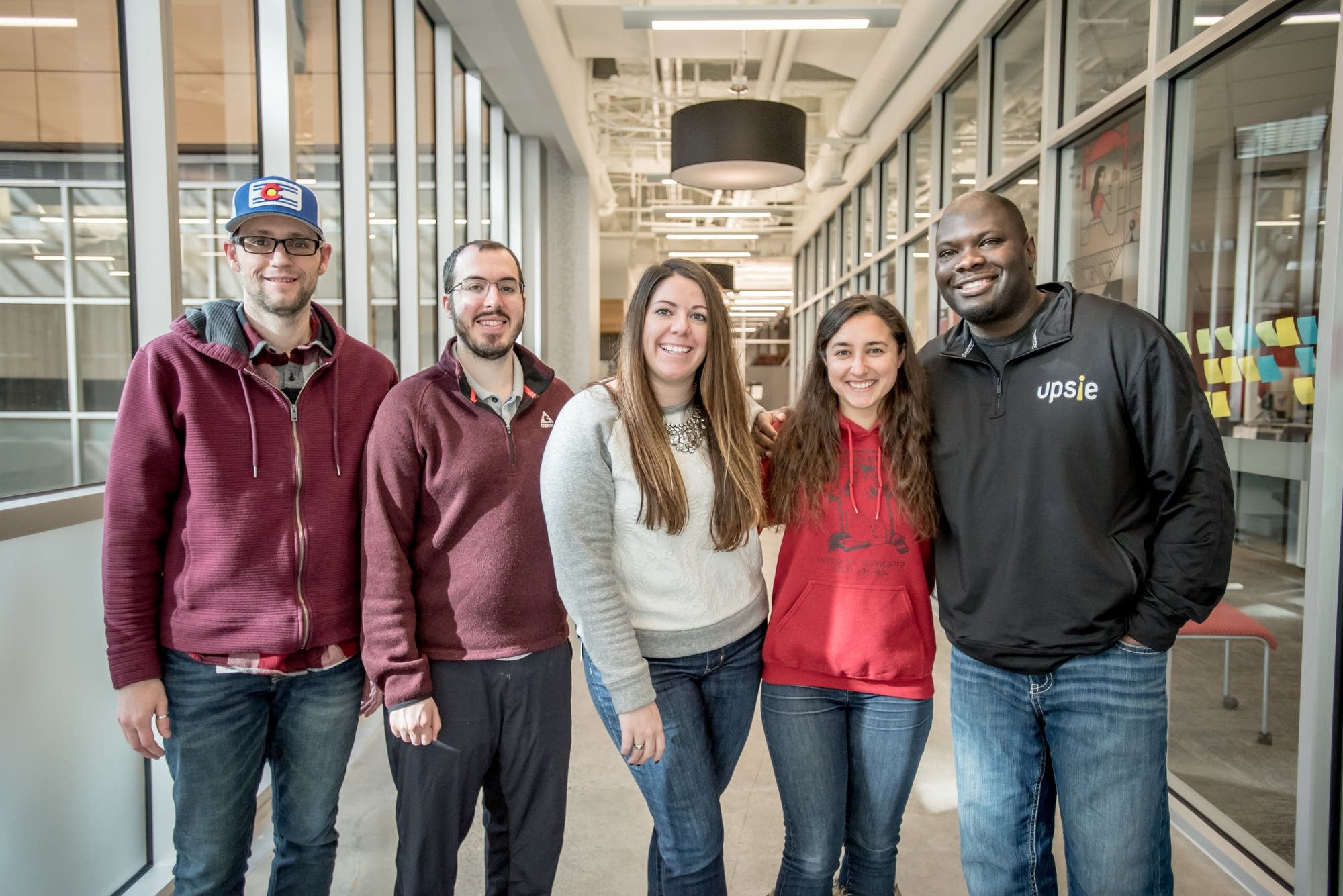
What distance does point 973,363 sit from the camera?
1.86m

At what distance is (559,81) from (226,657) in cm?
629

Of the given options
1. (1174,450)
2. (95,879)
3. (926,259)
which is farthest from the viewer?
(926,259)

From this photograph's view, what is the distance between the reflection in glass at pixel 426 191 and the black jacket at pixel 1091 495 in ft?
12.9

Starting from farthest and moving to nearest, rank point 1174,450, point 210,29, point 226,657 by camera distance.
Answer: point 210,29 < point 226,657 < point 1174,450

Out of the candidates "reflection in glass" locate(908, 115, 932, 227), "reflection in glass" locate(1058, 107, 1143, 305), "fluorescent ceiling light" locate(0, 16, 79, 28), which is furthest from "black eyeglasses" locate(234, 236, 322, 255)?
"reflection in glass" locate(908, 115, 932, 227)

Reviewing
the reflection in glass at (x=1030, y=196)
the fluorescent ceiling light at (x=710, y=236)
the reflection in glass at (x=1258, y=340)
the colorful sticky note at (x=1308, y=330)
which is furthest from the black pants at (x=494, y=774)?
the fluorescent ceiling light at (x=710, y=236)

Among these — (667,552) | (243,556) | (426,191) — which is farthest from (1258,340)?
(426,191)

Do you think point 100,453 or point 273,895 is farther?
point 100,453

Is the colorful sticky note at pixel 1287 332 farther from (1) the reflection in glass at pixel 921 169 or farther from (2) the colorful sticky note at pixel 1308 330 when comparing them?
(1) the reflection in glass at pixel 921 169

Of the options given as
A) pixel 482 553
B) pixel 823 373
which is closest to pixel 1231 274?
pixel 823 373

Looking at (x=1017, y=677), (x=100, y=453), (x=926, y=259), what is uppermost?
(x=926, y=259)

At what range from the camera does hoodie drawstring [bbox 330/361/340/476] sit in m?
1.84

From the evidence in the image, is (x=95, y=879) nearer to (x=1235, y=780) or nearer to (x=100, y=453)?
(x=100, y=453)

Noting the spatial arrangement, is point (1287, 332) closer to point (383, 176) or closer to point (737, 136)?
point (737, 136)
